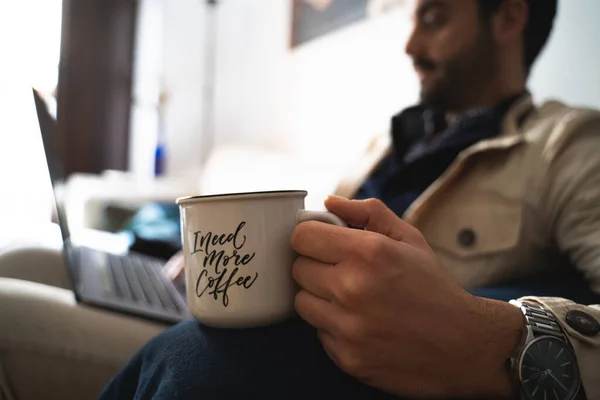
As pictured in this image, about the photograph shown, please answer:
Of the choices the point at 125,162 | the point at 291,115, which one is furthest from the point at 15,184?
the point at 291,115

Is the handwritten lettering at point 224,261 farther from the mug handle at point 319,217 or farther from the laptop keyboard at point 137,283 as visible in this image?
the laptop keyboard at point 137,283

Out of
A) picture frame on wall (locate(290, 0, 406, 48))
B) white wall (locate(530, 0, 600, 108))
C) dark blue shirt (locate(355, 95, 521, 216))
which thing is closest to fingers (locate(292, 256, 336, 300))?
dark blue shirt (locate(355, 95, 521, 216))

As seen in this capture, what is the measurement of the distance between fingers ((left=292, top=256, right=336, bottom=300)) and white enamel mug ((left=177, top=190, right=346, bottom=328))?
10 mm

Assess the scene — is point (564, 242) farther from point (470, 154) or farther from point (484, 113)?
point (484, 113)

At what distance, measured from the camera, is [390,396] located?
336mm

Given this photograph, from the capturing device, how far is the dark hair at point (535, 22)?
36.2 inches

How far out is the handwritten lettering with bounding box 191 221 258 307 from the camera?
34cm

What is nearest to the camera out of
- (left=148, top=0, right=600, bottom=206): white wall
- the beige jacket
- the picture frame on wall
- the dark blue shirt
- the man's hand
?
the man's hand

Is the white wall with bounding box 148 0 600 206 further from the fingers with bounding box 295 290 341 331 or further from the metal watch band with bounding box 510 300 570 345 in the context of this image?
the fingers with bounding box 295 290 341 331

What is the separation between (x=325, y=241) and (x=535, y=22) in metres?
0.88

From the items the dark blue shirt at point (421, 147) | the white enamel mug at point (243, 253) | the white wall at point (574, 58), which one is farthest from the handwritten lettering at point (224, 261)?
the white wall at point (574, 58)

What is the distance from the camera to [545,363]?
35 centimetres

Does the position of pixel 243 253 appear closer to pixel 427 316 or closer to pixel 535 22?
pixel 427 316

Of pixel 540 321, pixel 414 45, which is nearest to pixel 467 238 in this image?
pixel 540 321
